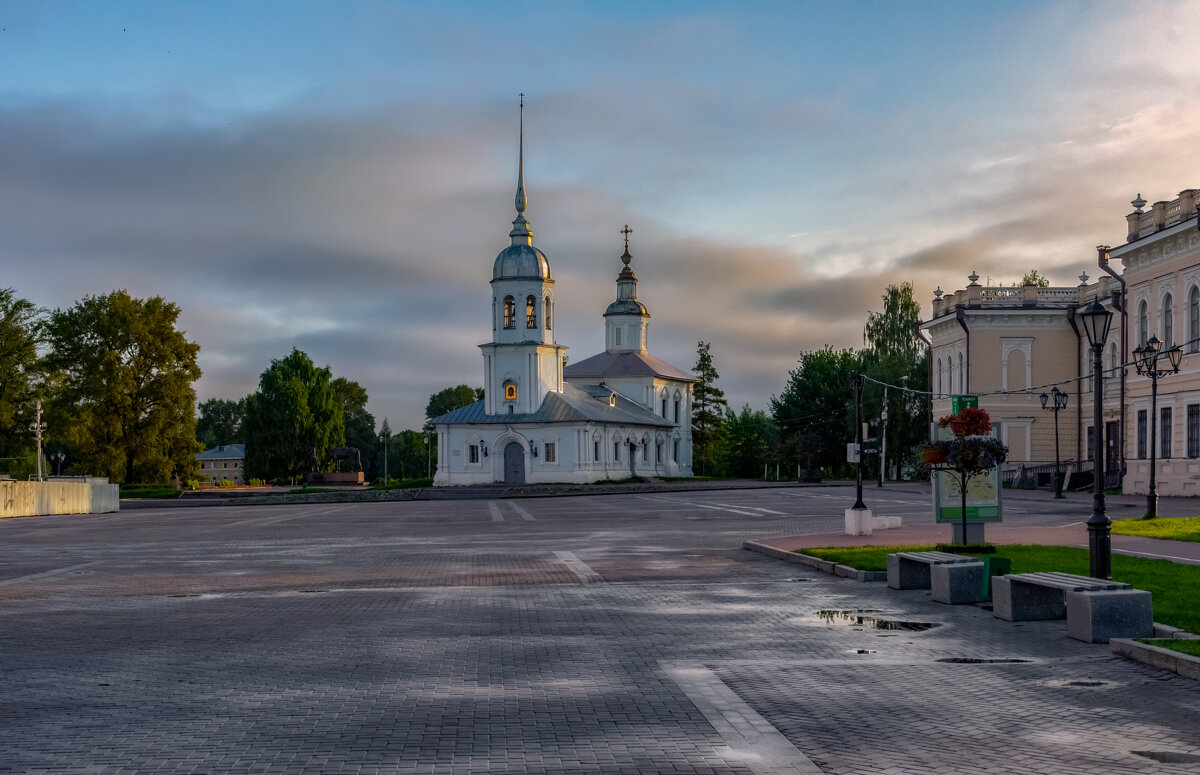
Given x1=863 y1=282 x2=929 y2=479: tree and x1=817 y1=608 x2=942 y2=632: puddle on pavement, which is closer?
x1=817 y1=608 x2=942 y2=632: puddle on pavement

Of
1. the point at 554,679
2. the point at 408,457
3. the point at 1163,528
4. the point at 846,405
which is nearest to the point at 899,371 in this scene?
the point at 846,405

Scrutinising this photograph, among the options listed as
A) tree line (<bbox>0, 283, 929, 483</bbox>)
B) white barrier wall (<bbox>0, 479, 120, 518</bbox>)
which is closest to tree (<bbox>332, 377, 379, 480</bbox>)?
tree line (<bbox>0, 283, 929, 483</bbox>)

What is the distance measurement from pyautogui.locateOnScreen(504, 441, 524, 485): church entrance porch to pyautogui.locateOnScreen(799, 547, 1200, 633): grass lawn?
190 feet

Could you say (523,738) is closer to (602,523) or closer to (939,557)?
(939,557)

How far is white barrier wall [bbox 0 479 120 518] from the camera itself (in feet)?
146

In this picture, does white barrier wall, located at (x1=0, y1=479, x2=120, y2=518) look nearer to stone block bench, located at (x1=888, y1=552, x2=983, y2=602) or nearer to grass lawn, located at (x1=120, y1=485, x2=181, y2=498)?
grass lawn, located at (x1=120, y1=485, x2=181, y2=498)

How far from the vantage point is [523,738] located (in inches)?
278

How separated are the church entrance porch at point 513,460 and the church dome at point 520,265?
11.3 meters

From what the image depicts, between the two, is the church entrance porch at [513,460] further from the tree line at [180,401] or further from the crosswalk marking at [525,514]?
the crosswalk marking at [525,514]

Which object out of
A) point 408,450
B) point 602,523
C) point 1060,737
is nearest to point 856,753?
point 1060,737

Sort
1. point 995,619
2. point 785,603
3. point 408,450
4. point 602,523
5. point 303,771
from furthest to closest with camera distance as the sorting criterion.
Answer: point 408,450
point 602,523
point 785,603
point 995,619
point 303,771

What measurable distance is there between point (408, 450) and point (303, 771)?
14747 centimetres

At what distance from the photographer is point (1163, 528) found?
77.1 feet

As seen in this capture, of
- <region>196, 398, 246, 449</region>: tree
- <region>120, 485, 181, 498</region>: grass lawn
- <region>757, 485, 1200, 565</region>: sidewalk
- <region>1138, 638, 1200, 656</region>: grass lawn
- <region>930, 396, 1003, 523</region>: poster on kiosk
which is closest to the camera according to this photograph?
<region>1138, 638, 1200, 656</region>: grass lawn
